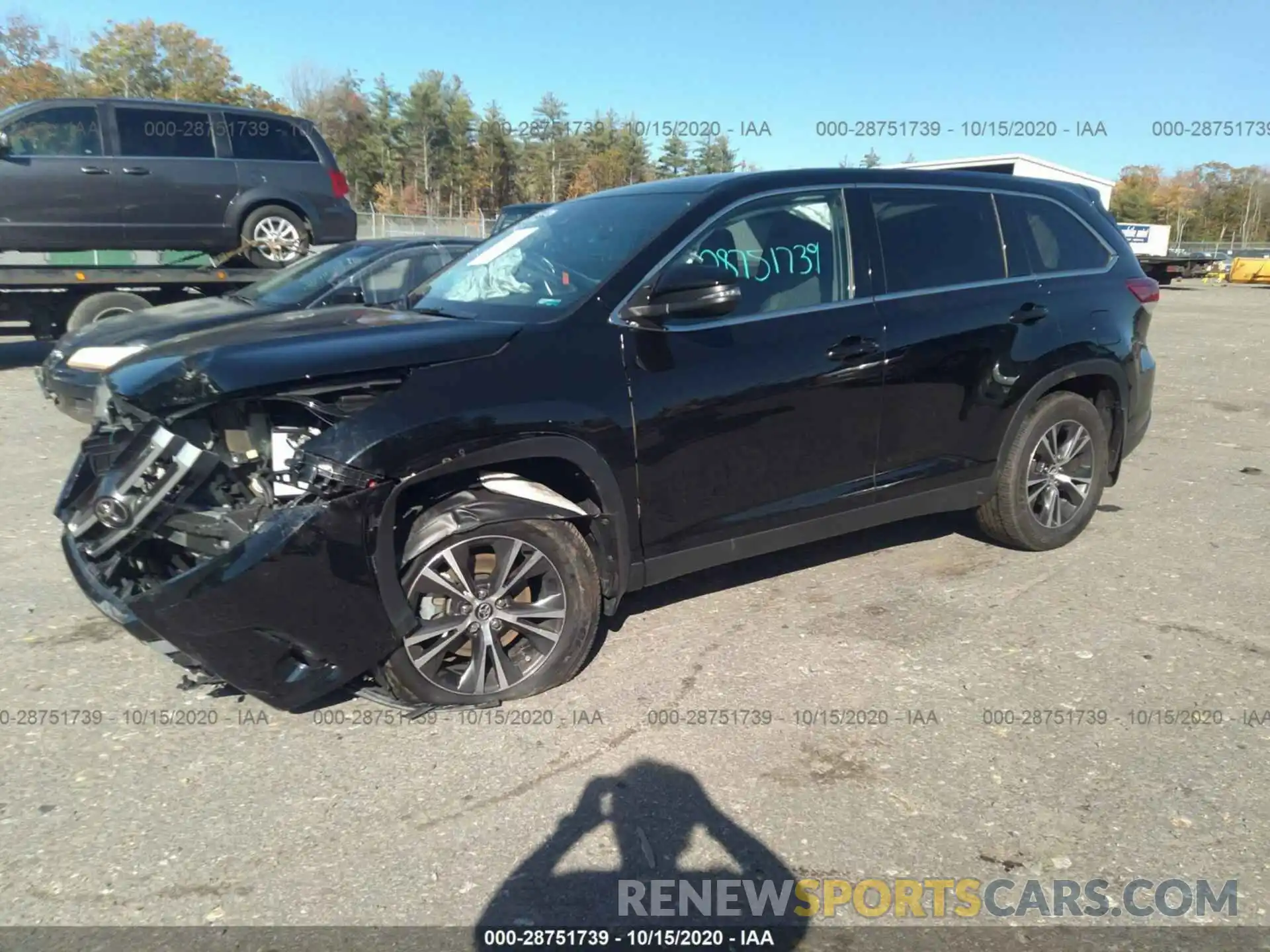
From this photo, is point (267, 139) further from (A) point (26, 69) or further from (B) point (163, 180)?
(A) point (26, 69)

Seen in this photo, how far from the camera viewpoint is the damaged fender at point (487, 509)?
3184 mm

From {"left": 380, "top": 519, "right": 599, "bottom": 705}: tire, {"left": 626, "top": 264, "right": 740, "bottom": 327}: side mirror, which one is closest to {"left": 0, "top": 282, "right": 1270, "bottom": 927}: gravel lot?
{"left": 380, "top": 519, "right": 599, "bottom": 705}: tire

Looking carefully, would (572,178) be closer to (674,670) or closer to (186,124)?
(186,124)

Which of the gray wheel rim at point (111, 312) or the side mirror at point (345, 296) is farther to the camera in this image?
the gray wheel rim at point (111, 312)

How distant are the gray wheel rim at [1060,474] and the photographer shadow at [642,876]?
2.94 m

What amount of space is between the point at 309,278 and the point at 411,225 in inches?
921

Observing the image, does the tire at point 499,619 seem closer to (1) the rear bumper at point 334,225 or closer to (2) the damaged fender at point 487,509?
(2) the damaged fender at point 487,509

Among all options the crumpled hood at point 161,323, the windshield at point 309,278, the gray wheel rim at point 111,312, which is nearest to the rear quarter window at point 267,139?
the gray wheel rim at point 111,312

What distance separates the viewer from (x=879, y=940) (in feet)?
7.94

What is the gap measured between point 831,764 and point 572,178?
57314mm

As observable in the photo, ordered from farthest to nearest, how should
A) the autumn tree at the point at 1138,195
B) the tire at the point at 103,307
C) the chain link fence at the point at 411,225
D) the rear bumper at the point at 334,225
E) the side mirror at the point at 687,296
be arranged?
the autumn tree at the point at 1138,195, the chain link fence at the point at 411,225, the rear bumper at the point at 334,225, the tire at the point at 103,307, the side mirror at the point at 687,296

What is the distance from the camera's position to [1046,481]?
5004mm

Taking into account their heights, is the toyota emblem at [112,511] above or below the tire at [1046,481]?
above

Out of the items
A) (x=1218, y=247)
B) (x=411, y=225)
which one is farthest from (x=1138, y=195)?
(x=411, y=225)
